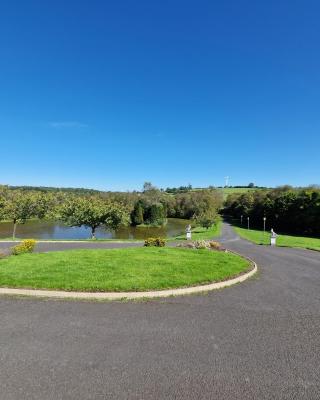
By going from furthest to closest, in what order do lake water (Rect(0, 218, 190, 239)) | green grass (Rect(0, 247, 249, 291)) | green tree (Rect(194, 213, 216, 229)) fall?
green tree (Rect(194, 213, 216, 229)) < lake water (Rect(0, 218, 190, 239)) < green grass (Rect(0, 247, 249, 291))

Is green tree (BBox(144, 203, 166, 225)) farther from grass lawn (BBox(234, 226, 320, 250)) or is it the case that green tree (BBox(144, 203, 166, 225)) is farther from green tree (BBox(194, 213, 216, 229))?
grass lawn (BBox(234, 226, 320, 250))

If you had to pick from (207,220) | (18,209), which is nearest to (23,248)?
(18,209)

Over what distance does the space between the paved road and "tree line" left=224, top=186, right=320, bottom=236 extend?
63.4 meters

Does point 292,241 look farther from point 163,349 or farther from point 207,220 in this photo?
point 163,349

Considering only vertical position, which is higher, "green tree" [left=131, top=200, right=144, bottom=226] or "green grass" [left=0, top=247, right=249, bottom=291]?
"green tree" [left=131, top=200, right=144, bottom=226]

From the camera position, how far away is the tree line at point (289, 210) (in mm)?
67188

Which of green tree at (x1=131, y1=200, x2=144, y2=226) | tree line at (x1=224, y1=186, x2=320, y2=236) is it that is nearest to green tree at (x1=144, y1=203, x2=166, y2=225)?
green tree at (x1=131, y1=200, x2=144, y2=226)

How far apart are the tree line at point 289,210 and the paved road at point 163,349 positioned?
6342cm

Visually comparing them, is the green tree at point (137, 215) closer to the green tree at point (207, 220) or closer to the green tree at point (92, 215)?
the green tree at point (207, 220)

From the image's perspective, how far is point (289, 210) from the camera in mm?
75625

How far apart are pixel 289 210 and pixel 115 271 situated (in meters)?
71.6

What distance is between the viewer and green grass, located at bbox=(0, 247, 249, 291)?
1007 centimetres

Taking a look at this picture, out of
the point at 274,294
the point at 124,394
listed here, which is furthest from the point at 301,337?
the point at 124,394

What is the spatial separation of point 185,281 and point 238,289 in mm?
1857
